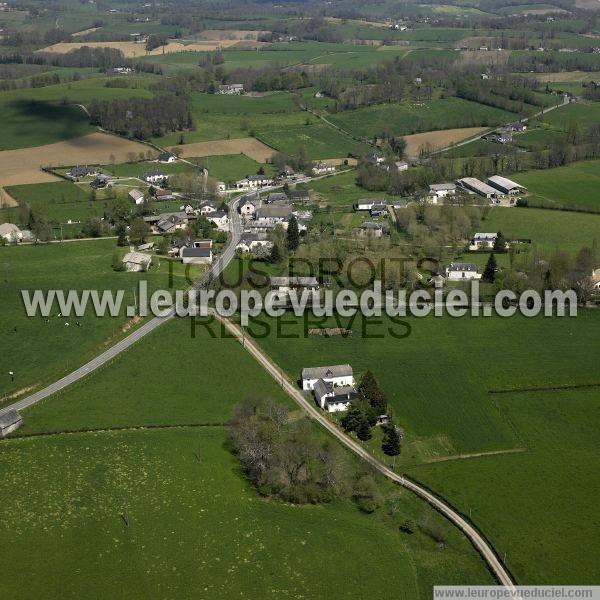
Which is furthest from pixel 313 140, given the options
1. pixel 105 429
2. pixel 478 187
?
pixel 105 429

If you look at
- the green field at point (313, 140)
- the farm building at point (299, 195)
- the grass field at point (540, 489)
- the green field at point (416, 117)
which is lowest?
the grass field at point (540, 489)

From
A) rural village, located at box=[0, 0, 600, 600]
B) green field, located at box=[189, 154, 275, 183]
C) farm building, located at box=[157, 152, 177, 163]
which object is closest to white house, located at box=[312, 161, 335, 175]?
rural village, located at box=[0, 0, 600, 600]

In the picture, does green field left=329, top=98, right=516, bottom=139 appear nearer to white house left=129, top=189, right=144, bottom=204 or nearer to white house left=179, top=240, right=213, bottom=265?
white house left=129, top=189, right=144, bottom=204

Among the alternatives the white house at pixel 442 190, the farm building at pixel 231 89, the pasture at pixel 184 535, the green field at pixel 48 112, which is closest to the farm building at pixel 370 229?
the white house at pixel 442 190

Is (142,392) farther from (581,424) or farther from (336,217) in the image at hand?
(336,217)

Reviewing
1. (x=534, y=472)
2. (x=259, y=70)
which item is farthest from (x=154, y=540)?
(x=259, y=70)

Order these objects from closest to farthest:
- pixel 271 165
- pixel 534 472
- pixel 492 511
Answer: pixel 492 511 → pixel 534 472 → pixel 271 165

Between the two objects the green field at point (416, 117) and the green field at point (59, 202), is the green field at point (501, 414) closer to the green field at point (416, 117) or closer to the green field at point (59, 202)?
the green field at point (59, 202)
